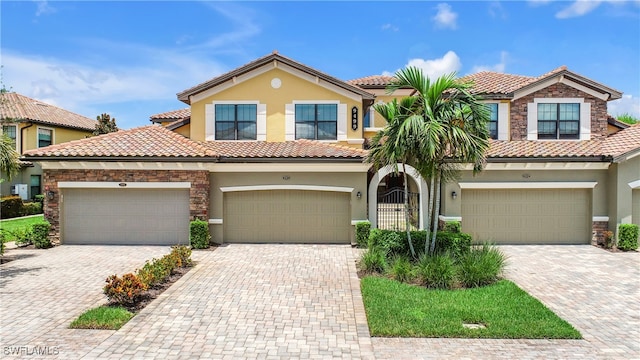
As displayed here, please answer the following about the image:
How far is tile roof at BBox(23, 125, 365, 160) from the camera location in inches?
588

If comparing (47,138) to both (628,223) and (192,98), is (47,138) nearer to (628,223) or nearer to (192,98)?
(192,98)

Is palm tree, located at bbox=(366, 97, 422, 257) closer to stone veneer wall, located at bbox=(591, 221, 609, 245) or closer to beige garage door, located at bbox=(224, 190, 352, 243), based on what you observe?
beige garage door, located at bbox=(224, 190, 352, 243)

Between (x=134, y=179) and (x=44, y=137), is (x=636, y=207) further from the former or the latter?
(x=44, y=137)

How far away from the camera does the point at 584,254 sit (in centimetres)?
1457

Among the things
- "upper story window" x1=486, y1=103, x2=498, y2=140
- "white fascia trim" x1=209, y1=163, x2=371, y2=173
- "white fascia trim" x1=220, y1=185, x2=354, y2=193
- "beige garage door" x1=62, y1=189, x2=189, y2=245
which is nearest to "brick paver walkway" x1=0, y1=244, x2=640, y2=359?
"beige garage door" x1=62, y1=189, x2=189, y2=245

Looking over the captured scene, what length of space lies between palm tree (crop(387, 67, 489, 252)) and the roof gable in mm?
5777

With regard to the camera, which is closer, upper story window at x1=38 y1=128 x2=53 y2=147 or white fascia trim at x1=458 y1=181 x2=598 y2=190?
white fascia trim at x1=458 y1=181 x2=598 y2=190

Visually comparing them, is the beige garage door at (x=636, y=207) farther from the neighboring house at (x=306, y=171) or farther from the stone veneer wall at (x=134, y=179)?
the stone veneer wall at (x=134, y=179)

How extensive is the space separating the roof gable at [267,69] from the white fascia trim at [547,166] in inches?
230

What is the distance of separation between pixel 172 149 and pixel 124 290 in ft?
25.3

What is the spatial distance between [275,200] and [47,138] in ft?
75.6

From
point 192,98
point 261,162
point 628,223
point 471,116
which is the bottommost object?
point 628,223

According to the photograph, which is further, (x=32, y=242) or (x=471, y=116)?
(x=32, y=242)

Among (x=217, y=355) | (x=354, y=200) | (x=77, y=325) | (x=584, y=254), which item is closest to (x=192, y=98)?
(x=354, y=200)
